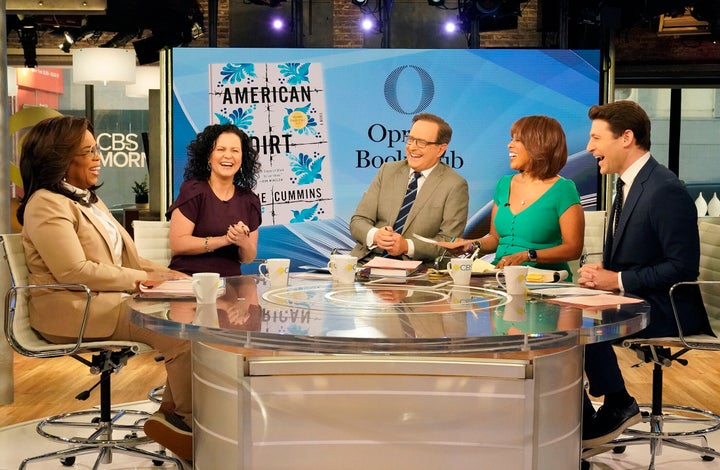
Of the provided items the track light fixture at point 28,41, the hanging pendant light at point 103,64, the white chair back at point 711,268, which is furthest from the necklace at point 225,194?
the track light fixture at point 28,41

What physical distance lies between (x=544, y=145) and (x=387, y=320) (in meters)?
2.09

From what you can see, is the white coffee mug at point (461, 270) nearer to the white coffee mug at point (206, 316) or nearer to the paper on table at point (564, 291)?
the paper on table at point (564, 291)

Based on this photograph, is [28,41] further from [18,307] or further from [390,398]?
[390,398]

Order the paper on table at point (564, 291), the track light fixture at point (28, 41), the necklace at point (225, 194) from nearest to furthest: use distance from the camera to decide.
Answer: the paper on table at point (564, 291), the necklace at point (225, 194), the track light fixture at point (28, 41)

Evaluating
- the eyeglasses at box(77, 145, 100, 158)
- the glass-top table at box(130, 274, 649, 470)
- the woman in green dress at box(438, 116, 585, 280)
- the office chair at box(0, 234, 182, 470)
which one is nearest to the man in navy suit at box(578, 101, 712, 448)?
the woman in green dress at box(438, 116, 585, 280)

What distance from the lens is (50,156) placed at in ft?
11.9

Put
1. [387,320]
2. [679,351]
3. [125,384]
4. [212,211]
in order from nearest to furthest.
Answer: [387,320] < [679,351] < [212,211] < [125,384]

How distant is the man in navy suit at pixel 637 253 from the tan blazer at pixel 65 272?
1.76 metres

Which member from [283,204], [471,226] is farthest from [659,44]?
[283,204]

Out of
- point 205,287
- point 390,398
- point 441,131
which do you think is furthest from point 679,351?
point 205,287

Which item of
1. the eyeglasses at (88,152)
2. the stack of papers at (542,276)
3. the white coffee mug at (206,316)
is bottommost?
the white coffee mug at (206,316)

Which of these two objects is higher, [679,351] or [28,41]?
[28,41]

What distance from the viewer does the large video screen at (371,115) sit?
6.51 metres

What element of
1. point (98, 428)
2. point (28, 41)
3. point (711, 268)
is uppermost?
point (28, 41)
